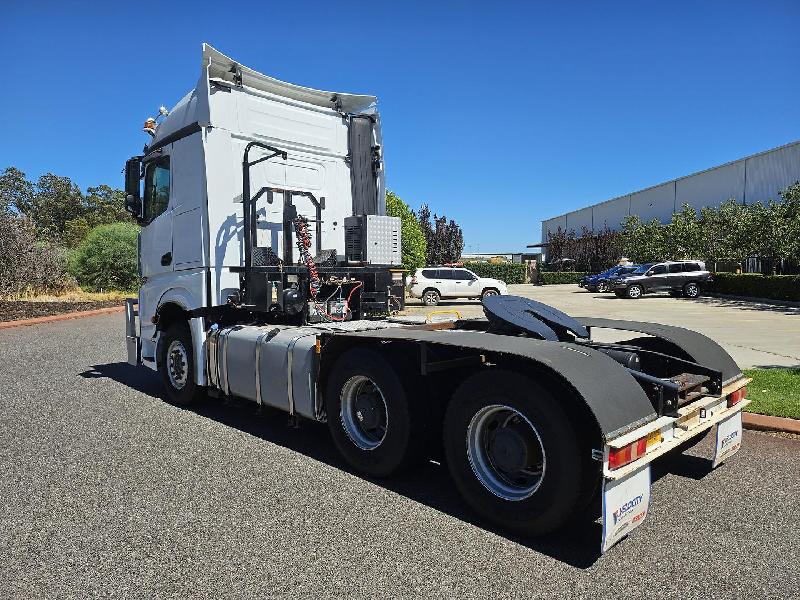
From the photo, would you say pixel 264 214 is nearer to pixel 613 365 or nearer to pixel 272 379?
pixel 272 379

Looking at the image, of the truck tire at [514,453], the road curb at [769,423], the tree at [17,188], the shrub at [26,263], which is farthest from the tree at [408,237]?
the tree at [17,188]

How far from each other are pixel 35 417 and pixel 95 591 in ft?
14.2

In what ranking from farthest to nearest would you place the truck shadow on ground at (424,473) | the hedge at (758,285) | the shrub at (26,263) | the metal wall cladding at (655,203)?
1. the metal wall cladding at (655,203)
2. the hedge at (758,285)
3. the shrub at (26,263)
4. the truck shadow on ground at (424,473)

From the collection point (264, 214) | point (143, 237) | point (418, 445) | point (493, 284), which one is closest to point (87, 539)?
point (418, 445)

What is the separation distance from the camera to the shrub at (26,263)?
23.3 meters

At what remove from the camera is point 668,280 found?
31594 millimetres

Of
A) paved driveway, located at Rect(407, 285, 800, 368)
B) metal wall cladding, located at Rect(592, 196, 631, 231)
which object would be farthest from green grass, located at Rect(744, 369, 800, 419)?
metal wall cladding, located at Rect(592, 196, 631, 231)

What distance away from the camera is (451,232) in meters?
63.6

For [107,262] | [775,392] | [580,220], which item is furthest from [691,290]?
[580,220]

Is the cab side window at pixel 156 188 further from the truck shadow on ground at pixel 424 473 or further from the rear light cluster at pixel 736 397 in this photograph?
the rear light cluster at pixel 736 397

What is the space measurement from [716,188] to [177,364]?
4924cm

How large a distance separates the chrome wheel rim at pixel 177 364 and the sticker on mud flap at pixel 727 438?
5334 mm

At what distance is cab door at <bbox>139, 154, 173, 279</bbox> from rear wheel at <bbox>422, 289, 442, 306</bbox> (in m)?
19.0

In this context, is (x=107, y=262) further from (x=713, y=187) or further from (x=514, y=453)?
(x=713, y=187)
